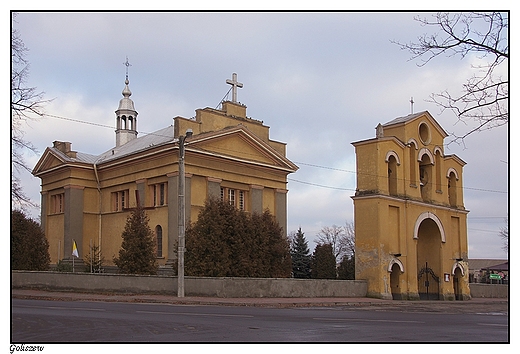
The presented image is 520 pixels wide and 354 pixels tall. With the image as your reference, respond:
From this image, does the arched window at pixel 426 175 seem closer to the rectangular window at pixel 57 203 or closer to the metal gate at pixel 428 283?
the metal gate at pixel 428 283

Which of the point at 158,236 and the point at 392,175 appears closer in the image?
the point at 392,175

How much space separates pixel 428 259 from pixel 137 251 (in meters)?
18.7

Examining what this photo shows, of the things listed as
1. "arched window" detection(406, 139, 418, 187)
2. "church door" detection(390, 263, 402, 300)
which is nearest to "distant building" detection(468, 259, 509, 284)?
"arched window" detection(406, 139, 418, 187)

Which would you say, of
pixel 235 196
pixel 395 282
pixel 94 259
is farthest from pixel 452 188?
pixel 94 259

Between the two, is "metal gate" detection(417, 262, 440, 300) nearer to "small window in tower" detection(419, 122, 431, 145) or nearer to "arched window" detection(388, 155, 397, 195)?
"arched window" detection(388, 155, 397, 195)

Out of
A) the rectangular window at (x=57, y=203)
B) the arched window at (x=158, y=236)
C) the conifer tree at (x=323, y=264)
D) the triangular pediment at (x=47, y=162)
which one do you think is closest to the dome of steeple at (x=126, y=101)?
the triangular pediment at (x=47, y=162)

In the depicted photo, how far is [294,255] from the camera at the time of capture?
58.4 metres

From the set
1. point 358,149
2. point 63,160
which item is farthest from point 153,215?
point 358,149

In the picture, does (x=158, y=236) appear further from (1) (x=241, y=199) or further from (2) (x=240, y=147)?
(2) (x=240, y=147)

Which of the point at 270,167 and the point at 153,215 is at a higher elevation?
the point at 270,167

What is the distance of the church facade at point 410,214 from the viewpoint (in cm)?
3425

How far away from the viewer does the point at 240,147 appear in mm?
46688

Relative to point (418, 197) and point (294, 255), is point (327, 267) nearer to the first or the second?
point (294, 255)
